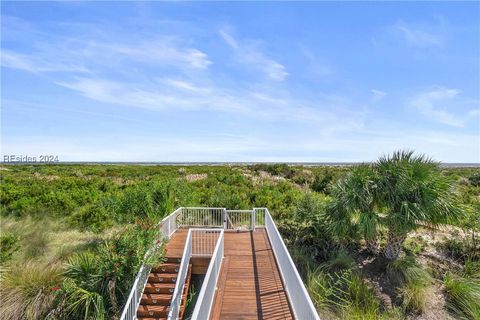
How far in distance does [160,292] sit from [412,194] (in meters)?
9.44

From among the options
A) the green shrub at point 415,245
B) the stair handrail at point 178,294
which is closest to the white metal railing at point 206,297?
the stair handrail at point 178,294

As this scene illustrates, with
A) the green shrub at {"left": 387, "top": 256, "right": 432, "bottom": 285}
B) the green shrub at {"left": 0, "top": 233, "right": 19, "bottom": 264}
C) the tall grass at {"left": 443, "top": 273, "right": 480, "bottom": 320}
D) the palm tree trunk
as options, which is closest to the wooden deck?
the green shrub at {"left": 387, "top": 256, "right": 432, "bottom": 285}

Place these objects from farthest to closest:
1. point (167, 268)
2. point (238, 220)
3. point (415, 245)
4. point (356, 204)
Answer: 1. point (238, 220)
2. point (415, 245)
3. point (167, 268)
4. point (356, 204)

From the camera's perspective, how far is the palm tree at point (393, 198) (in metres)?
9.99

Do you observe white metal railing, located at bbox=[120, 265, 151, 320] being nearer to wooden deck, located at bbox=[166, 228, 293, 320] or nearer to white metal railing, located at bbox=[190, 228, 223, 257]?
wooden deck, located at bbox=[166, 228, 293, 320]

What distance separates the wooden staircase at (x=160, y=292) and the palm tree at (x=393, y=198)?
20.8 ft

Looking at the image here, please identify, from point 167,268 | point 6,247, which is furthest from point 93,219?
point 167,268

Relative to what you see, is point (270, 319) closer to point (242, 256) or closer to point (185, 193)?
point (242, 256)

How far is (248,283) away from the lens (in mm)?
8969

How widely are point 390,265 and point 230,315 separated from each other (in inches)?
274

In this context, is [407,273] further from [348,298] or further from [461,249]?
[461,249]

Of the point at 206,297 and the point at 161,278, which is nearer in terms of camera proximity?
the point at 206,297

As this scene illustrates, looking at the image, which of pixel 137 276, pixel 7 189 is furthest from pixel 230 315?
pixel 7 189

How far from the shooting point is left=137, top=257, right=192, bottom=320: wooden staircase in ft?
30.5
